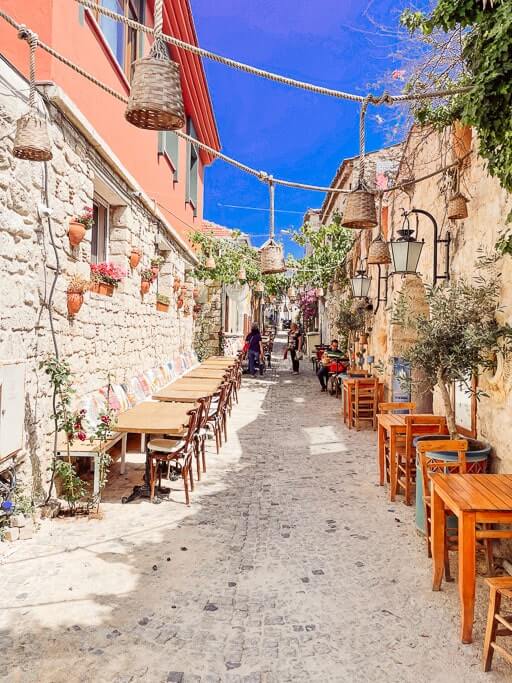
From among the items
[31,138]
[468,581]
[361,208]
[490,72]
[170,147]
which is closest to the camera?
[490,72]

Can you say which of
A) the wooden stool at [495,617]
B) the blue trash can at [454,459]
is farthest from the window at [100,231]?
the wooden stool at [495,617]

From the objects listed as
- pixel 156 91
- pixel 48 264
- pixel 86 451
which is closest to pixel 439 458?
pixel 86 451

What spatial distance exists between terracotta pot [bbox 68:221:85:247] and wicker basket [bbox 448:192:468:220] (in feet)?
11.5

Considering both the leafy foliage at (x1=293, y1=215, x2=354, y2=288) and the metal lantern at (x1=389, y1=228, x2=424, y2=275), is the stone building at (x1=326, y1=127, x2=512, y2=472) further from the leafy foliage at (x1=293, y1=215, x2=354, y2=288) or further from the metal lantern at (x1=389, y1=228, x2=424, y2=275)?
the leafy foliage at (x1=293, y1=215, x2=354, y2=288)

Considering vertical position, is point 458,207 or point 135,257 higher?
point 458,207

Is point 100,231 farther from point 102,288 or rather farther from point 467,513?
point 467,513

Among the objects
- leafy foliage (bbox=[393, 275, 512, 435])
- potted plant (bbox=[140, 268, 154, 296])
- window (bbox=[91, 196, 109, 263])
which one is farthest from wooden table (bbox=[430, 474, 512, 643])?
potted plant (bbox=[140, 268, 154, 296])

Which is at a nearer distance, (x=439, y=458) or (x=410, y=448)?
(x=439, y=458)

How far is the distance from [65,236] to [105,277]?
1230 millimetres

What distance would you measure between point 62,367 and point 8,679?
97.1 inches

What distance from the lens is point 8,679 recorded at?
7.48 ft

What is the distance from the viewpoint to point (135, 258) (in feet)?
22.2

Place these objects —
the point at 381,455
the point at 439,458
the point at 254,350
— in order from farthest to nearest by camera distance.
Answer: the point at 254,350 < the point at 381,455 < the point at 439,458

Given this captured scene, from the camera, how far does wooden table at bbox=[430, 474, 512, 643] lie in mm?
2623
